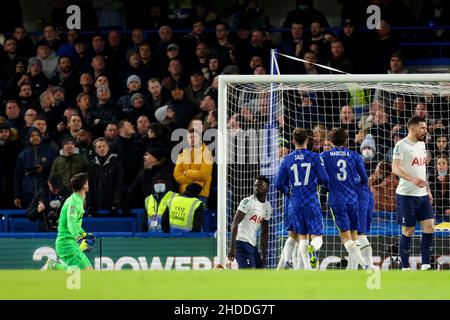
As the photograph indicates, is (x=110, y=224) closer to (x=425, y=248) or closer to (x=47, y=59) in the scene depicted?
(x=47, y=59)

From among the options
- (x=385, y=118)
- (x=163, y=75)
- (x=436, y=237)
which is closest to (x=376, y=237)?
(x=436, y=237)

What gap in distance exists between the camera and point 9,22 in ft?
59.5

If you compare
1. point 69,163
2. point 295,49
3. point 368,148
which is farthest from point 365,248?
point 295,49

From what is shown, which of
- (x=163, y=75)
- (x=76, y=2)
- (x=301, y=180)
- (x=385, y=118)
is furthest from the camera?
(x=76, y=2)

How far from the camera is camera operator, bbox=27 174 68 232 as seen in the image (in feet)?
47.0

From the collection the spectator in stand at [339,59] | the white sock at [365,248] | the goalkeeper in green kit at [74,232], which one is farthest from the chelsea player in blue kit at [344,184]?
the spectator in stand at [339,59]

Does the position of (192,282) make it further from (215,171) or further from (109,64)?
(109,64)

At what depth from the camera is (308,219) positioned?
1234 cm

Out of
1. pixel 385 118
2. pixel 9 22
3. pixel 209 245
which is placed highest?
pixel 9 22

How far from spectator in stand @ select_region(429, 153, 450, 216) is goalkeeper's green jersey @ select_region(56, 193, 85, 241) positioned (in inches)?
173

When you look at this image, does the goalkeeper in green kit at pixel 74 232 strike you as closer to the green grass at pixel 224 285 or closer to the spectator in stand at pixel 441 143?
the green grass at pixel 224 285

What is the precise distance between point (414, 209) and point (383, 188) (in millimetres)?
1494

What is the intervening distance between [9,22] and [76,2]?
1234 mm

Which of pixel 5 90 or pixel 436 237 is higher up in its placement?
pixel 5 90
